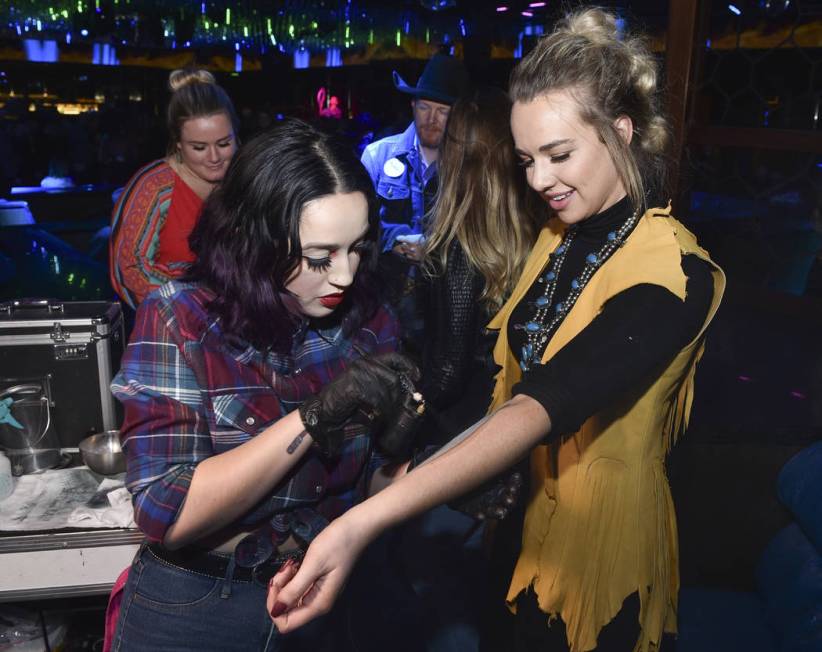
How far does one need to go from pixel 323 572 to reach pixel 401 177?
9.30 ft

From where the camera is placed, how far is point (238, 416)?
1280 mm

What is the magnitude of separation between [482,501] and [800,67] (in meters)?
3.69

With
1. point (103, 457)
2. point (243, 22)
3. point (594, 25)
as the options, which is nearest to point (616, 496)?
point (594, 25)

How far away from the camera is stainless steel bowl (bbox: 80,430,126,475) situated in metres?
2.04

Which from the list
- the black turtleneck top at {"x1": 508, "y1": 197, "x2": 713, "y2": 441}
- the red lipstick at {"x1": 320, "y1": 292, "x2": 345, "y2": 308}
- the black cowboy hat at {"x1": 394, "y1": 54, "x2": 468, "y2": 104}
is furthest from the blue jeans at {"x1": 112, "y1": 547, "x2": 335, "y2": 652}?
the black cowboy hat at {"x1": 394, "y1": 54, "x2": 468, "y2": 104}

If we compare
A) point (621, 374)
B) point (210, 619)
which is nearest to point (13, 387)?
point (210, 619)

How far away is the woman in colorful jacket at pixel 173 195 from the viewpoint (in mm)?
2879

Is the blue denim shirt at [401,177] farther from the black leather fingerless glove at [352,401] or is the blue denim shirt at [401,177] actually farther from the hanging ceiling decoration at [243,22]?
the hanging ceiling decoration at [243,22]

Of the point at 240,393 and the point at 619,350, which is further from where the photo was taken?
the point at 240,393

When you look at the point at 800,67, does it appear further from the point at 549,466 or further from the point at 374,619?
the point at 374,619

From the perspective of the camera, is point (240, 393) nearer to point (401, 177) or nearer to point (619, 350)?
point (619, 350)

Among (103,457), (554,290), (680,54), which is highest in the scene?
(680,54)

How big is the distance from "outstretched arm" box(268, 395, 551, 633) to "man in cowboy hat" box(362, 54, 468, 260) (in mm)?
2394

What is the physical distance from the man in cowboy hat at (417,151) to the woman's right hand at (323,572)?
2.55 meters
